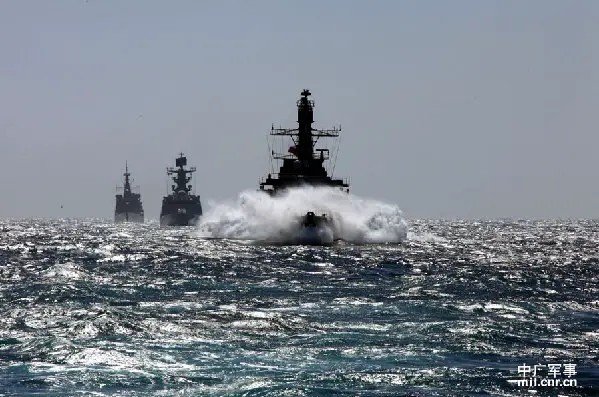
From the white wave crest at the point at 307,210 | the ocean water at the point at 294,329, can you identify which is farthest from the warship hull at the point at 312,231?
the ocean water at the point at 294,329

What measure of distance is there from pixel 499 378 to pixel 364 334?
7.48 m

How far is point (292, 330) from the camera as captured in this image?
29.8 meters

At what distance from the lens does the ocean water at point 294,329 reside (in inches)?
870

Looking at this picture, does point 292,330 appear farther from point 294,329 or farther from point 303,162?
point 303,162

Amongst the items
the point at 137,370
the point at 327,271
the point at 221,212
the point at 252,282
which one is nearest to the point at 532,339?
the point at 137,370

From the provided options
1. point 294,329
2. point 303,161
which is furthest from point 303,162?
point 294,329

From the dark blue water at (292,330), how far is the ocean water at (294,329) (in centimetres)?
8

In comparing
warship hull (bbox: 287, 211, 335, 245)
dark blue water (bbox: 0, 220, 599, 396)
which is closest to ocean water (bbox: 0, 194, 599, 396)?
dark blue water (bbox: 0, 220, 599, 396)

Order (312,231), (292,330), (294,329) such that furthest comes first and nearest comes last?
1. (312,231)
2. (294,329)
3. (292,330)

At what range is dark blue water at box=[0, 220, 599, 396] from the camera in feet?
72.4

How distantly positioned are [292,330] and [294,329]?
0.20 m

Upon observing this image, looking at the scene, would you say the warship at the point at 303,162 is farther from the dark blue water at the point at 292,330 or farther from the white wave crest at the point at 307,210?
the dark blue water at the point at 292,330

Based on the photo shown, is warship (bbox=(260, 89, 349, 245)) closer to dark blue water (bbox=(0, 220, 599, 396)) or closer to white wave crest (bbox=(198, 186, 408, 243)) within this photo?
white wave crest (bbox=(198, 186, 408, 243))

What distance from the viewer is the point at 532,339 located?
28.0 m
